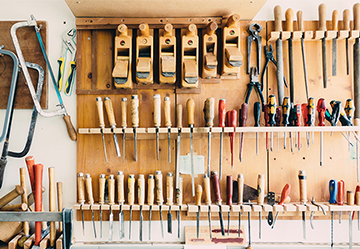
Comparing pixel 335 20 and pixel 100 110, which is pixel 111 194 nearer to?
pixel 100 110

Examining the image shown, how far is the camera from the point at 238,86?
1.78 meters

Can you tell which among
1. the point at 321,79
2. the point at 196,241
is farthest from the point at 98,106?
the point at 321,79

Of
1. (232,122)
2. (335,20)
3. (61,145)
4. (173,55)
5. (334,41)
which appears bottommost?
(61,145)

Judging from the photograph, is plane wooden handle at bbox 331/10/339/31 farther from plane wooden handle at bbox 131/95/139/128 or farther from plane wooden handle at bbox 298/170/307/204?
plane wooden handle at bbox 131/95/139/128

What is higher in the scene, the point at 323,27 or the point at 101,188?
the point at 323,27

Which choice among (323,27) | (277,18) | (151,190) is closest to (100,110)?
(151,190)

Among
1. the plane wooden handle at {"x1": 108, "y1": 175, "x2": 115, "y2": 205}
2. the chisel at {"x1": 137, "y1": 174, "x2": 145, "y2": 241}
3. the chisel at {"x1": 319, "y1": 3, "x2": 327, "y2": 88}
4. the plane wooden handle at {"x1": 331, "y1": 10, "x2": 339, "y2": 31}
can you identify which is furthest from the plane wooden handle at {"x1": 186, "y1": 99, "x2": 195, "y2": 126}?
the plane wooden handle at {"x1": 331, "y1": 10, "x2": 339, "y2": 31}

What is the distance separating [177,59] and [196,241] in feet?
4.09

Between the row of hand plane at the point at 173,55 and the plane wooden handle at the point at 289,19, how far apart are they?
1.18 ft

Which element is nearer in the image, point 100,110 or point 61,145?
point 100,110

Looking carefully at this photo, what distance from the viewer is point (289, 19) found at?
5.61 feet

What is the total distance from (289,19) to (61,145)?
5.82 feet

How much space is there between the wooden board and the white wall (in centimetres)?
5

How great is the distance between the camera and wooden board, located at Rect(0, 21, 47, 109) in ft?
5.76
